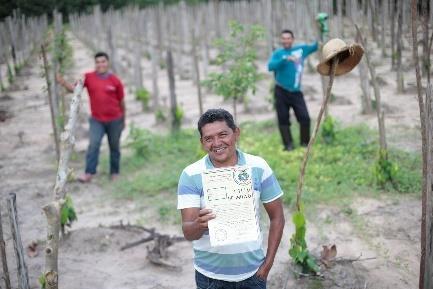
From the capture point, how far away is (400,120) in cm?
807

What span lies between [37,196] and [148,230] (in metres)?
2.08

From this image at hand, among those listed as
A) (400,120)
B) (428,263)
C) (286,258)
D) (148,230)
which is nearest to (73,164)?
(148,230)

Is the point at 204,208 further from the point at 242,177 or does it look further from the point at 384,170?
the point at 384,170

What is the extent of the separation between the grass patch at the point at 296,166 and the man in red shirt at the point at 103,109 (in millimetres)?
455

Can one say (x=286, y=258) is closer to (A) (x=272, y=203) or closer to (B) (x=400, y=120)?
(A) (x=272, y=203)

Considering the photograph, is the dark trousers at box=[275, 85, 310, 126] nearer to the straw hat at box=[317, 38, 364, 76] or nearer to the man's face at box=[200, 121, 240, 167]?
the straw hat at box=[317, 38, 364, 76]

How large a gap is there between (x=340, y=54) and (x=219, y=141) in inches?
57.3

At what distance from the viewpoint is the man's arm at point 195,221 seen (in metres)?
2.12

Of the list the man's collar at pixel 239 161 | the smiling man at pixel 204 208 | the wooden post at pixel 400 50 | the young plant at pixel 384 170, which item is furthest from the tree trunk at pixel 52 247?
the wooden post at pixel 400 50

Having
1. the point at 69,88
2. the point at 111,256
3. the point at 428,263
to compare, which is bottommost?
the point at 111,256

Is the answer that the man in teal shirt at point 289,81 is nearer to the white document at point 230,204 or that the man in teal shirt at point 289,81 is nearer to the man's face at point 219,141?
the man's face at point 219,141

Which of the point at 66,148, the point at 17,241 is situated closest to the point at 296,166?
the point at 66,148

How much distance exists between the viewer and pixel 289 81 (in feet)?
22.1

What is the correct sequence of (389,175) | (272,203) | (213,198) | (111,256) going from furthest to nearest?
(389,175) → (111,256) → (272,203) → (213,198)
